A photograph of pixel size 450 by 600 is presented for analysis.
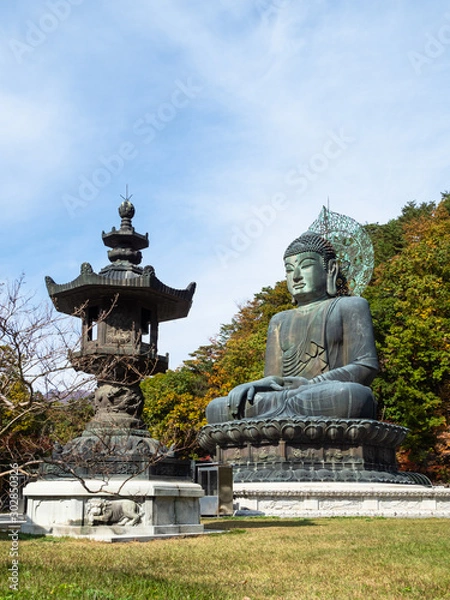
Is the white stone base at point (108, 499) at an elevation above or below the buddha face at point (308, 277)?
below

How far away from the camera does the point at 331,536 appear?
28.1 feet

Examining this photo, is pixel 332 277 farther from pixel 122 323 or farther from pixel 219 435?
pixel 122 323

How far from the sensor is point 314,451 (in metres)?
15.9

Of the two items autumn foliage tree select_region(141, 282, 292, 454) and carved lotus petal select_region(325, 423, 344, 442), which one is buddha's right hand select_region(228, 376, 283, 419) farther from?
autumn foliage tree select_region(141, 282, 292, 454)

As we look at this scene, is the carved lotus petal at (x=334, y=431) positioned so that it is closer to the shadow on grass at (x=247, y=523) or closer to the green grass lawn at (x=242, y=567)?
the shadow on grass at (x=247, y=523)

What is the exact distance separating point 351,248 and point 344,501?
400 inches

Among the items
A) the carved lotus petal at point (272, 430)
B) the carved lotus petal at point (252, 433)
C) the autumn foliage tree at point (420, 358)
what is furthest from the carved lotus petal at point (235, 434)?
the autumn foliage tree at point (420, 358)

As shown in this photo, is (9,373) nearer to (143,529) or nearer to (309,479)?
(143,529)

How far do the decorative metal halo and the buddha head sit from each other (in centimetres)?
220

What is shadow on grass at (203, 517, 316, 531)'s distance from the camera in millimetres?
10219

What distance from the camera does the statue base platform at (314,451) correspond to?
604 inches

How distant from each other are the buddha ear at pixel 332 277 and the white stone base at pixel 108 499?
11453mm

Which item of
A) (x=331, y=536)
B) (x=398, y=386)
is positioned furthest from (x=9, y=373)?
(x=398, y=386)

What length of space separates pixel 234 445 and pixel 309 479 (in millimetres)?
2528
